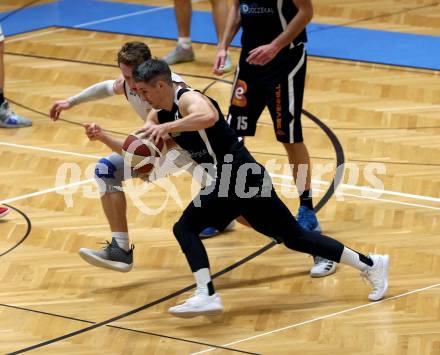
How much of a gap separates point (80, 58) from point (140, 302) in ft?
16.2

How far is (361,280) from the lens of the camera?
20.9 ft

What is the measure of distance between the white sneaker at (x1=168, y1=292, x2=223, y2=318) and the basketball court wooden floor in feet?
0.45

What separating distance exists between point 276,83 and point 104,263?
1.61 meters

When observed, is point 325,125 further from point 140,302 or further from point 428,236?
point 140,302

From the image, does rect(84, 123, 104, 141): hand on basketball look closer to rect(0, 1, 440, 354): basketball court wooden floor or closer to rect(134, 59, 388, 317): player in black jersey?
rect(134, 59, 388, 317): player in black jersey

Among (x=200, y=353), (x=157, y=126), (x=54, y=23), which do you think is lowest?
(x=54, y=23)

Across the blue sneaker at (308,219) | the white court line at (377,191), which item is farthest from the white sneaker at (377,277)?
the white court line at (377,191)

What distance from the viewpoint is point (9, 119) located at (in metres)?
9.06

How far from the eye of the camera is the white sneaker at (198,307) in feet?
18.8

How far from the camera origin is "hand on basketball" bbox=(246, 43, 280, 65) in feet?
21.5

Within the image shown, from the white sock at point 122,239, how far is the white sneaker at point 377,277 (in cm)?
146

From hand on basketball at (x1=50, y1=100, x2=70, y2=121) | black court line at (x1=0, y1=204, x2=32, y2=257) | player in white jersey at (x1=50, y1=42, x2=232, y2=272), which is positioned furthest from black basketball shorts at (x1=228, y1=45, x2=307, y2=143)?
black court line at (x1=0, y1=204, x2=32, y2=257)

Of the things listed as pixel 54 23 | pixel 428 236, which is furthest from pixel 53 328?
pixel 54 23

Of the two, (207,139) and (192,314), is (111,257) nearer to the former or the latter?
(192,314)
